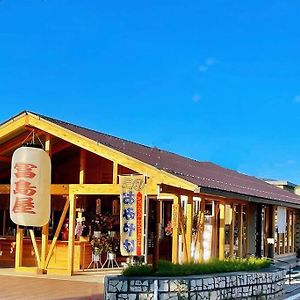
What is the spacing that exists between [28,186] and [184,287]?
16.4 feet

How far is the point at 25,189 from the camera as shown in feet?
43.0

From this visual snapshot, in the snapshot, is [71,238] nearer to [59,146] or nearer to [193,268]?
[59,146]

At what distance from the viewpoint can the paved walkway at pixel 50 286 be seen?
10867 millimetres

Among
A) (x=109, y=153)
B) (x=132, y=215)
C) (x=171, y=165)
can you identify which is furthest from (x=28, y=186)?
(x=171, y=165)

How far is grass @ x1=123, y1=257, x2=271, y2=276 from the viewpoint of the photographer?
10.1 meters

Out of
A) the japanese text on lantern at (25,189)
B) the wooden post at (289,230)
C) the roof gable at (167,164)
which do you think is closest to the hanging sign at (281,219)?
the wooden post at (289,230)

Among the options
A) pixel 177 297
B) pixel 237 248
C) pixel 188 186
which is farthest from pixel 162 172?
pixel 237 248

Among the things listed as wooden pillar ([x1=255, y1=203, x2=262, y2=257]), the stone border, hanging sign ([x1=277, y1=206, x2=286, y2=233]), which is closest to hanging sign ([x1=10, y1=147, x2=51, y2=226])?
the stone border

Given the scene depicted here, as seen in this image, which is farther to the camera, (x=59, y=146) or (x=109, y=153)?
(x=59, y=146)

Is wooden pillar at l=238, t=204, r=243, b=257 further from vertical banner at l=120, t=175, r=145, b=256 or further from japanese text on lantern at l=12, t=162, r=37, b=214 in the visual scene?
japanese text on lantern at l=12, t=162, r=37, b=214

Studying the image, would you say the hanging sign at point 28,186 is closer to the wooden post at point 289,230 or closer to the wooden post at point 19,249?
the wooden post at point 19,249

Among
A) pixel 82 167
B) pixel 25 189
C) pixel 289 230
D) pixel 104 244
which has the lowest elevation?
pixel 104 244

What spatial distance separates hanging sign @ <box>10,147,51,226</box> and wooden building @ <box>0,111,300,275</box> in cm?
120

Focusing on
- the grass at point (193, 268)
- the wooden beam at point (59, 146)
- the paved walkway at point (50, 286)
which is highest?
the wooden beam at point (59, 146)
